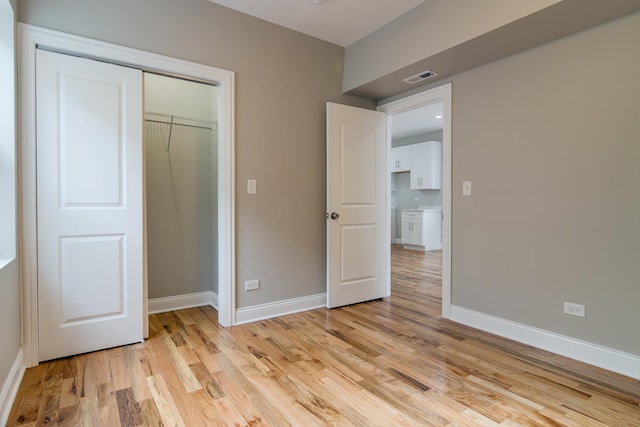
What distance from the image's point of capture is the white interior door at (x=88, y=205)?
2211mm

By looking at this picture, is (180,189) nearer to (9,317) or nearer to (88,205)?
(88,205)

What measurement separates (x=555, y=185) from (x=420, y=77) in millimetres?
A: 1451

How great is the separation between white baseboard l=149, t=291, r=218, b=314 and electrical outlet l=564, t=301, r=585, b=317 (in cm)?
295

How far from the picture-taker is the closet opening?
10.8 ft

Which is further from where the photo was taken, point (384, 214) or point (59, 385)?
point (384, 214)

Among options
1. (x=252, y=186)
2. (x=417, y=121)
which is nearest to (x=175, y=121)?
(x=252, y=186)

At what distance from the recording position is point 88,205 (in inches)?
92.4

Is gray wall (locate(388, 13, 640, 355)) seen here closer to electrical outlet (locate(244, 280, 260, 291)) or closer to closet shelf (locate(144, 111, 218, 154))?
electrical outlet (locate(244, 280, 260, 291))

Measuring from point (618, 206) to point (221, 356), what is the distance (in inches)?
108

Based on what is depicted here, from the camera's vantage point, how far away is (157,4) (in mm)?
2541

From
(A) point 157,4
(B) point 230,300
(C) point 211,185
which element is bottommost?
(B) point 230,300

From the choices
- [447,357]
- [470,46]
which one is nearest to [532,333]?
[447,357]

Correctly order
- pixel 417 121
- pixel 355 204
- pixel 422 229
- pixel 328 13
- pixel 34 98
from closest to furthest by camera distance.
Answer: pixel 34 98
pixel 328 13
pixel 355 204
pixel 417 121
pixel 422 229

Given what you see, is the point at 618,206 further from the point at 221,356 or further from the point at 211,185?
the point at 211,185
